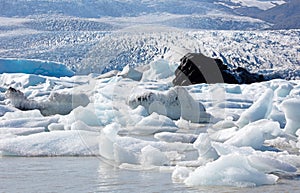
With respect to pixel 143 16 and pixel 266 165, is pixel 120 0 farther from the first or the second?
pixel 266 165

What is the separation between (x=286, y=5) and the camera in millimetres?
57062

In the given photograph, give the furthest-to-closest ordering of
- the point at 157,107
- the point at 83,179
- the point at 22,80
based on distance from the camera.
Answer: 1. the point at 22,80
2. the point at 157,107
3. the point at 83,179

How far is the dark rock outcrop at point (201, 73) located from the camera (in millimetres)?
11320

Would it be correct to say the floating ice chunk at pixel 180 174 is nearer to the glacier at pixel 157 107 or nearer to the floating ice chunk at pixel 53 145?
the glacier at pixel 157 107

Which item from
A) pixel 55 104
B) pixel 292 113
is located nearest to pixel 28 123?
pixel 55 104

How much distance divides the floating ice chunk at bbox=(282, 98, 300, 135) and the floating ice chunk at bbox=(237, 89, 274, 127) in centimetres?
70

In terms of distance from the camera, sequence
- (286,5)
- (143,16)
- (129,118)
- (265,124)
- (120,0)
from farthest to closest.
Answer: (286,5)
(120,0)
(143,16)
(129,118)
(265,124)

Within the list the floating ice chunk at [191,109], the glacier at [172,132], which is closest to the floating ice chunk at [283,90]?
the glacier at [172,132]

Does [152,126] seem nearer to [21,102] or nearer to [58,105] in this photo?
[58,105]

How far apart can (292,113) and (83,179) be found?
A: 4315 mm

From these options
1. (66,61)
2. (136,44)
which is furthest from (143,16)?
(136,44)

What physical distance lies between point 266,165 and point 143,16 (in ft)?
112

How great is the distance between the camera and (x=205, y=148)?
5184 mm

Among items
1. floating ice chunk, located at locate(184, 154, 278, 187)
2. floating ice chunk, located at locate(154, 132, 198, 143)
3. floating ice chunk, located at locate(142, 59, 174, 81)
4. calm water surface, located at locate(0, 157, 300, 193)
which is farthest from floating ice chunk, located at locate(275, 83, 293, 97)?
floating ice chunk, located at locate(184, 154, 278, 187)
